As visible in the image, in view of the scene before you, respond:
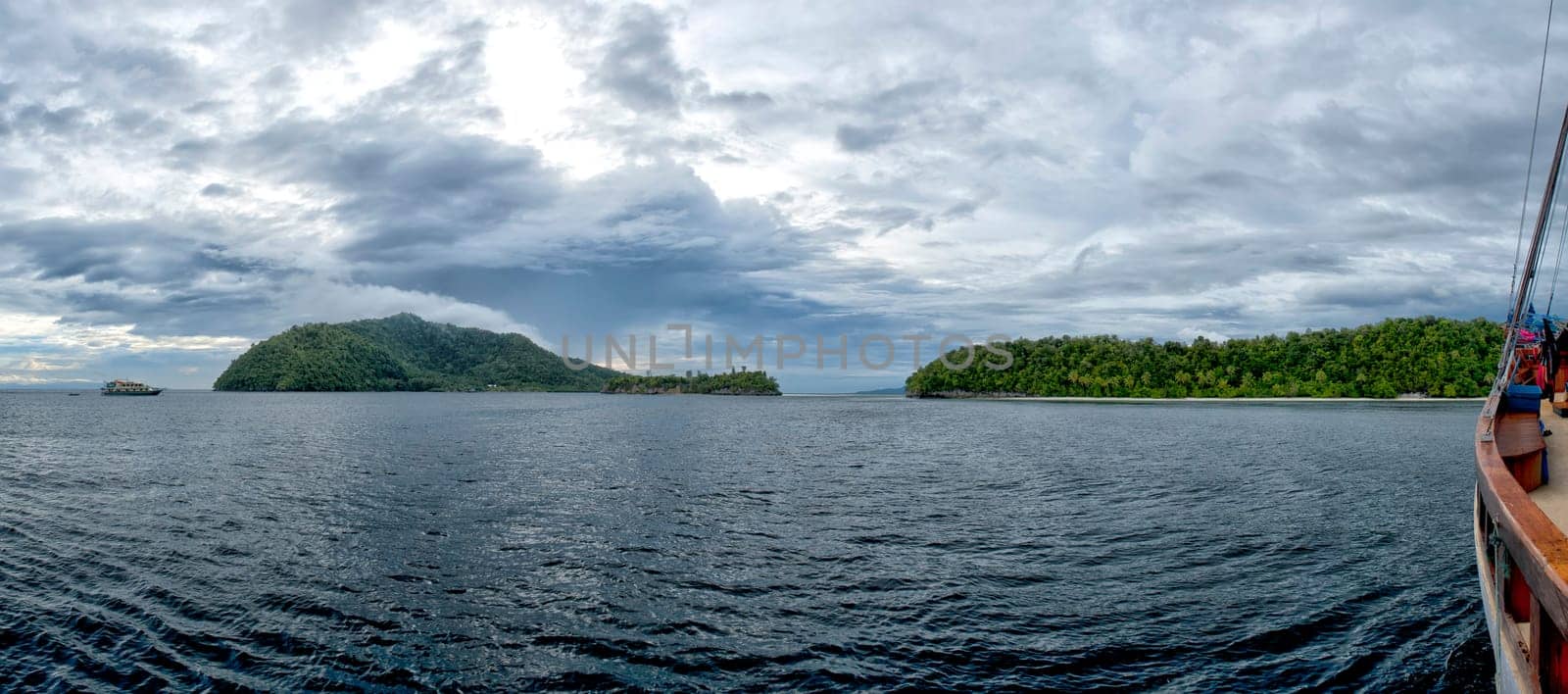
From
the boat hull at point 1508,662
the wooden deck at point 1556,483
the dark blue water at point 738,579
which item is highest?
the wooden deck at point 1556,483

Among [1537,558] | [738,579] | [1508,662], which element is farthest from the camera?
[738,579]

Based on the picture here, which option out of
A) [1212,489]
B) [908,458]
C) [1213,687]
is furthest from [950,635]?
[908,458]

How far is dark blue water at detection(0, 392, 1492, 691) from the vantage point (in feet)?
47.7

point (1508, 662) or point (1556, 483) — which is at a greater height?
point (1556, 483)

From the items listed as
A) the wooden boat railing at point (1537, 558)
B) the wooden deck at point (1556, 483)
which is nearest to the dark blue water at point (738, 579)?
the wooden deck at point (1556, 483)

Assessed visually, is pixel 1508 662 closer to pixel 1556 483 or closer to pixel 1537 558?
pixel 1537 558

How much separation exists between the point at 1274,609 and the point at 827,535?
44.1ft

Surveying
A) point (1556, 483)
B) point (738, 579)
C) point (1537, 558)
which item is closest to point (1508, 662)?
point (1537, 558)

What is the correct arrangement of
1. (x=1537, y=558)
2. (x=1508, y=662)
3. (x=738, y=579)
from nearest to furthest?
(x=1537, y=558) → (x=1508, y=662) → (x=738, y=579)

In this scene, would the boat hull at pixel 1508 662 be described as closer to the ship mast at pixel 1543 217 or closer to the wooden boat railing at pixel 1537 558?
the wooden boat railing at pixel 1537 558

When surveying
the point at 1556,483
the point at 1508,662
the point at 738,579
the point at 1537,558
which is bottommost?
the point at 738,579

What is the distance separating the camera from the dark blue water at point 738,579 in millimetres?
14531

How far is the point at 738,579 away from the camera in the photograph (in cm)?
2069

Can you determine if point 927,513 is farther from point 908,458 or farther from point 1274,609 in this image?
point 908,458
